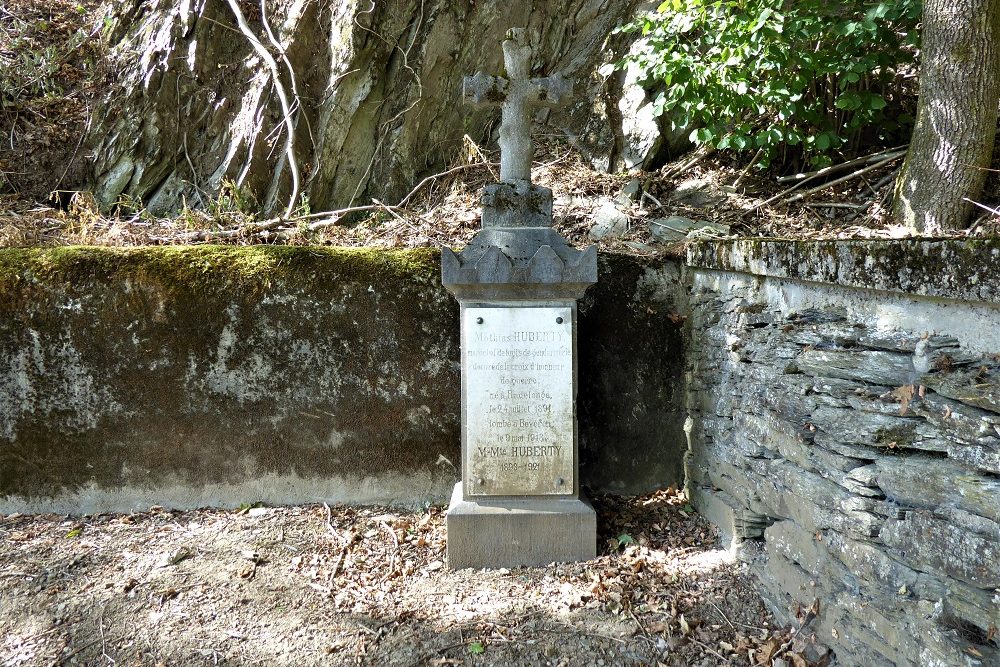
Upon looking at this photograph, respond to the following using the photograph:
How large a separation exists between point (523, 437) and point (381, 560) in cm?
99

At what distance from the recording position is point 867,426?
2354 mm

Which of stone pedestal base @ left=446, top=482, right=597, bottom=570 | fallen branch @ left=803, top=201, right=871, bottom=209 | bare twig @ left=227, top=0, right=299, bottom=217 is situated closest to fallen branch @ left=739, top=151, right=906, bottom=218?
fallen branch @ left=803, top=201, right=871, bottom=209

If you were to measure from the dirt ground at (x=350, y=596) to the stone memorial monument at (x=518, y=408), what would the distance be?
0.16m

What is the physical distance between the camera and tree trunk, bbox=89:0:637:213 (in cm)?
604

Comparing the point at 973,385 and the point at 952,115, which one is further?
the point at 952,115

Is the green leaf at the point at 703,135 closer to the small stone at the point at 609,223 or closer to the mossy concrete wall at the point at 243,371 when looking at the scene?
the small stone at the point at 609,223

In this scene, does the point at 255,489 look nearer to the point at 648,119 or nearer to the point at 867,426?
the point at 867,426

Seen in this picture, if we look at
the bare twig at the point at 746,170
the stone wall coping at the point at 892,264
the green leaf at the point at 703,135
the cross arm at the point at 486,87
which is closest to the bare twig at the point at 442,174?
the green leaf at the point at 703,135

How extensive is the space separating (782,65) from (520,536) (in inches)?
→ 136

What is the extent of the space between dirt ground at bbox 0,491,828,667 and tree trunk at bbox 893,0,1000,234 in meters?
2.50

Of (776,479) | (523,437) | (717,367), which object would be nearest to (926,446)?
(776,479)

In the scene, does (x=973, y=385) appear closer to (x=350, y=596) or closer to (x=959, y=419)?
(x=959, y=419)

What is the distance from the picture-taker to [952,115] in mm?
4102

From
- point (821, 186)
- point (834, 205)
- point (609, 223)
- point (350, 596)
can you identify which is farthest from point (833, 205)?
point (350, 596)
